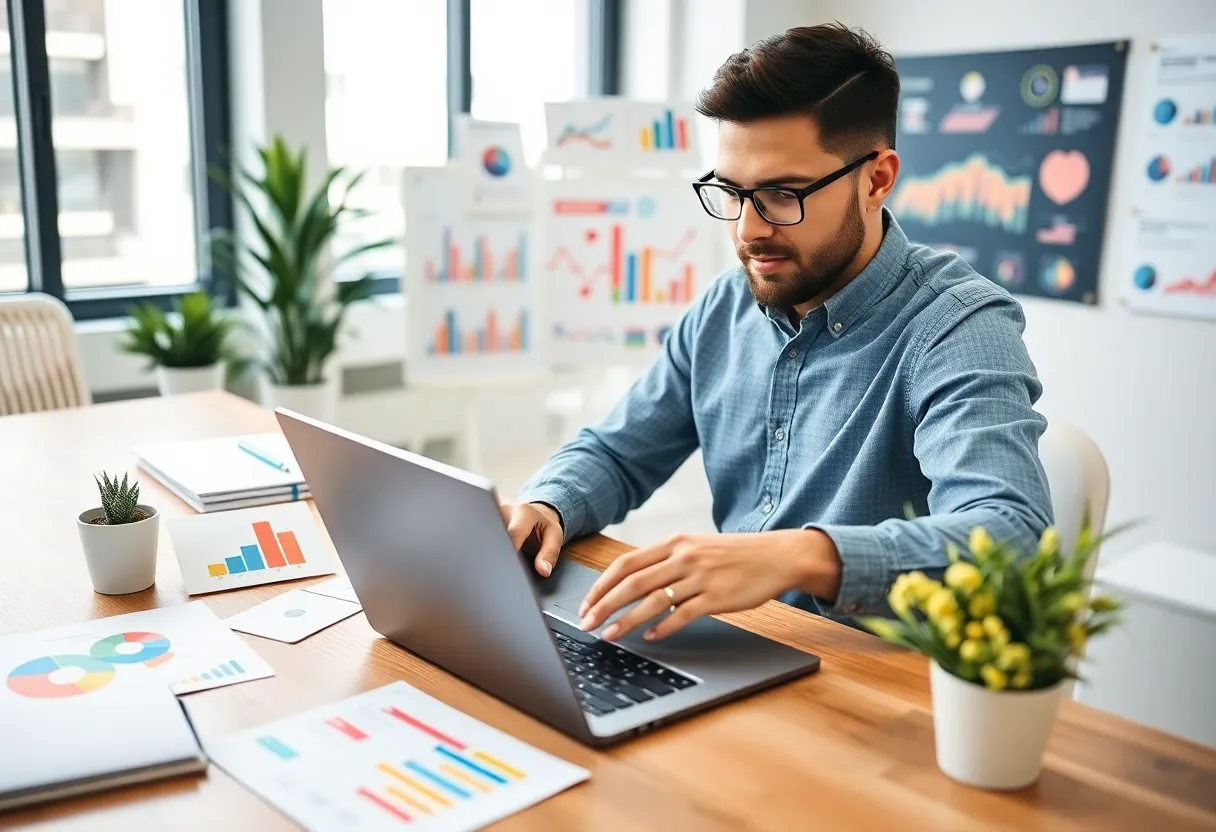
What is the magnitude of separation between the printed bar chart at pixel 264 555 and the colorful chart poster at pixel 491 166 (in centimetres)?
224

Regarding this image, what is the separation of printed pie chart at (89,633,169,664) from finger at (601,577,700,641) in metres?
0.44

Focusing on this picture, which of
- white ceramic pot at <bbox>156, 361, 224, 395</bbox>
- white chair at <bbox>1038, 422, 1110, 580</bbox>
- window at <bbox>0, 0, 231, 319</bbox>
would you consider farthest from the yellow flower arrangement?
window at <bbox>0, 0, 231, 319</bbox>

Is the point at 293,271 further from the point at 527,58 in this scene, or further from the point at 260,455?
the point at 260,455

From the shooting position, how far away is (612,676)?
1.05 m

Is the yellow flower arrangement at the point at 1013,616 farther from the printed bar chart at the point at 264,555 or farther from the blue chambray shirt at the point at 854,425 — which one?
the printed bar chart at the point at 264,555

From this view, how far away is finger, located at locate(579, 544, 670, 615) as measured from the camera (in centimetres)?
106

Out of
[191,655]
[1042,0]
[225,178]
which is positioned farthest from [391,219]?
[191,655]

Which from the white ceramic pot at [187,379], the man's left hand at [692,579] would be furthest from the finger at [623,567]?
the white ceramic pot at [187,379]

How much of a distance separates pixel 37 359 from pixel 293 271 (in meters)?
1.09

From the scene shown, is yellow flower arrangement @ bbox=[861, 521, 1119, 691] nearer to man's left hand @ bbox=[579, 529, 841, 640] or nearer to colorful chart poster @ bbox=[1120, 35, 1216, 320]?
man's left hand @ bbox=[579, 529, 841, 640]

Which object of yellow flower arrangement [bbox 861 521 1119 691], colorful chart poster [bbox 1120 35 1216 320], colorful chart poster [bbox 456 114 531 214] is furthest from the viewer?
colorful chart poster [bbox 456 114 531 214]

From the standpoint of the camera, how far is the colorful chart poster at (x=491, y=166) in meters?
3.54

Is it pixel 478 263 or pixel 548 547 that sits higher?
pixel 478 263

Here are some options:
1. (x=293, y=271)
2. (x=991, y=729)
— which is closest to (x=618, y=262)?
(x=293, y=271)
